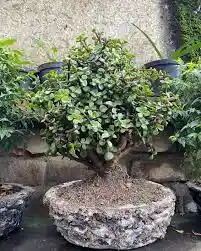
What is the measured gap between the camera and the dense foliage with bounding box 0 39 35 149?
0.94m

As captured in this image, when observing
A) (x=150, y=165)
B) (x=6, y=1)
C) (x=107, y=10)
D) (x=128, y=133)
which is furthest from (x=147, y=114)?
(x=6, y=1)

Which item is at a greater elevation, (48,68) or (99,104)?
(48,68)

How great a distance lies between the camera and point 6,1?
1.50 meters

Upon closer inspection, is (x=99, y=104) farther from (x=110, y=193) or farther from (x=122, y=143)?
(x=110, y=193)

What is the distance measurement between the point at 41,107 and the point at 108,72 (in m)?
0.22

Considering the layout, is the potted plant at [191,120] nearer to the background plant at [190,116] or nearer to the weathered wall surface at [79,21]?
the background plant at [190,116]

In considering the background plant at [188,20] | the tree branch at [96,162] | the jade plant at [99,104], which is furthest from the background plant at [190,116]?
the background plant at [188,20]

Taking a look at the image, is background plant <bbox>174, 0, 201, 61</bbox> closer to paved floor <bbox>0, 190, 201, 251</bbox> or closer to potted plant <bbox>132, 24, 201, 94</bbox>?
potted plant <bbox>132, 24, 201, 94</bbox>

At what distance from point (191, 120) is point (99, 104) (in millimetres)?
314

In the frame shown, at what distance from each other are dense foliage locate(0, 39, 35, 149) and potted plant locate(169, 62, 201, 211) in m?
0.47

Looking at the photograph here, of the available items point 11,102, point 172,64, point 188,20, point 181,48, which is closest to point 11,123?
point 11,102

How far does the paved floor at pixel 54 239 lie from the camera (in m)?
0.84

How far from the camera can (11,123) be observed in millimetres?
965

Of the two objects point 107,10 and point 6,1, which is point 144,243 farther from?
point 6,1
